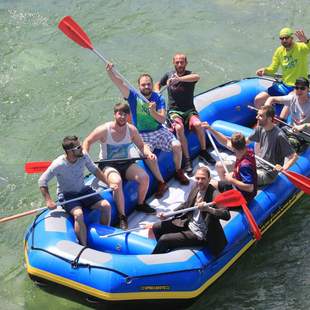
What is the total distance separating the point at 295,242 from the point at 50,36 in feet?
20.0

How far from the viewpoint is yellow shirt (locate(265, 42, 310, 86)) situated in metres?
7.64

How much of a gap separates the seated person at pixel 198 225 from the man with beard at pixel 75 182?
2.16ft

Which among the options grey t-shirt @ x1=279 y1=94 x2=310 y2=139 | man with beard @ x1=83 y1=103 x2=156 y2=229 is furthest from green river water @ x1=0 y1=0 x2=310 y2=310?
man with beard @ x1=83 y1=103 x2=156 y2=229

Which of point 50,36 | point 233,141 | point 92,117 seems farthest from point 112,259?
point 50,36

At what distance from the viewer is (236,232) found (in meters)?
5.95

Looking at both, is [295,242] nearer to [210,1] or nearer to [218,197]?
[218,197]

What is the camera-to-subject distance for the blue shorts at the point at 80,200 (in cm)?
598

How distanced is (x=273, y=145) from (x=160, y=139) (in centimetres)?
115

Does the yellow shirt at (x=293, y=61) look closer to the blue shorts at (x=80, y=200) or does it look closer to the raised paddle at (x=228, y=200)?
the raised paddle at (x=228, y=200)

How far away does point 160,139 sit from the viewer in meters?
6.82

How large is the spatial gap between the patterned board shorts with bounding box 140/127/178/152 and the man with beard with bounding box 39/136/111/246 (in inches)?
36.6

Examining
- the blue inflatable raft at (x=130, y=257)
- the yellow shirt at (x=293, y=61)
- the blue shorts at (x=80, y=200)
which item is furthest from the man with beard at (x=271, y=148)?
the blue shorts at (x=80, y=200)

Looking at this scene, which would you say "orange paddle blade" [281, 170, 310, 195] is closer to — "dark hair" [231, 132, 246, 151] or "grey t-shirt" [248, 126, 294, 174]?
"grey t-shirt" [248, 126, 294, 174]

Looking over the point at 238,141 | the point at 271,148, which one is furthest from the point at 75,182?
the point at 271,148
